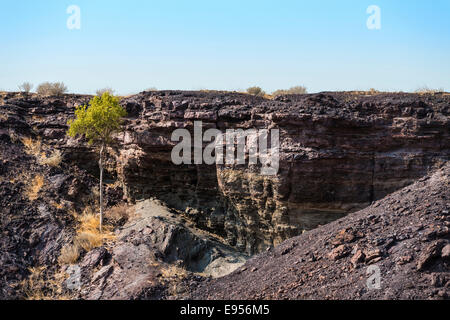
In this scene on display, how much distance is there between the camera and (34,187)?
1831cm

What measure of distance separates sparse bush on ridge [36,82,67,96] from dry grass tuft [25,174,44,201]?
6.36 metres

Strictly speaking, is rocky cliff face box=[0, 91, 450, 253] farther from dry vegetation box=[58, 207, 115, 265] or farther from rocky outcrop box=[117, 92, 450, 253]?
dry vegetation box=[58, 207, 115, 265]

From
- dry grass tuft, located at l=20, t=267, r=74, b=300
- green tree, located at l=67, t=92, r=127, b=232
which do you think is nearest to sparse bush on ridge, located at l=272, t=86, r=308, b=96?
green tree, located at l=67, t=92, r=127, b=232

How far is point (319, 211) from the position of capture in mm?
16578

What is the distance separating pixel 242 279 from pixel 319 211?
16.5 ft

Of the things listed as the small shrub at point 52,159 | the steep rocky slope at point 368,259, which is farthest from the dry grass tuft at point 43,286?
the small shrub at point 52,159

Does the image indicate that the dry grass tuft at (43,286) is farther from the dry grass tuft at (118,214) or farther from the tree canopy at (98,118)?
the tree canopy at (98,118)

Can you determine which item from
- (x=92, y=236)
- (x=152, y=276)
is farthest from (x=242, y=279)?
(x=92, y=236)

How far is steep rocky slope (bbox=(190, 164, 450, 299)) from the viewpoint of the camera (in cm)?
1017

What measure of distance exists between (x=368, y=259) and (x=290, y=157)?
576 centimetres

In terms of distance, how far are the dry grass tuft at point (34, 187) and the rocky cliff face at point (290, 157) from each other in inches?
143

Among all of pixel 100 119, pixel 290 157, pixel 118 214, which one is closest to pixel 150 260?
pixel 118 214

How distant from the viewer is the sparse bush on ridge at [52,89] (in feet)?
77.7
